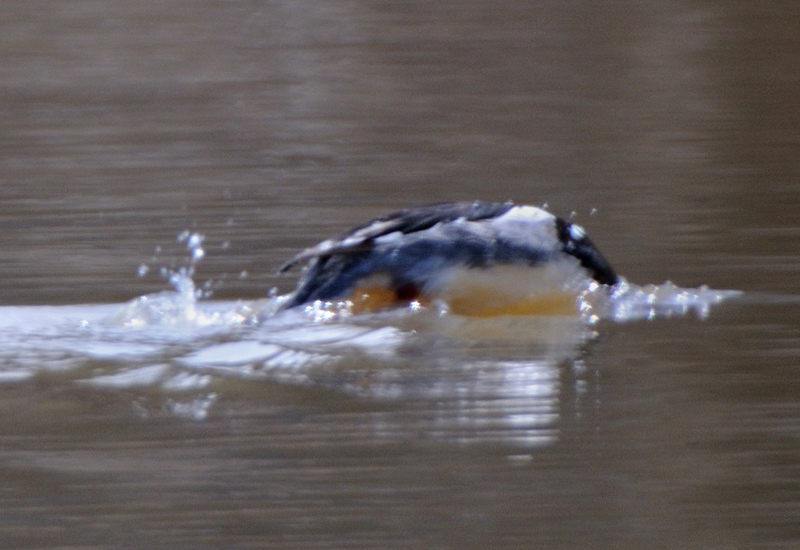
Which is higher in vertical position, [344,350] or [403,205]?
[403,205]

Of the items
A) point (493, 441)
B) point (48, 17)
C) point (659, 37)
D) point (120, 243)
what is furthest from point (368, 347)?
point (48, 17)

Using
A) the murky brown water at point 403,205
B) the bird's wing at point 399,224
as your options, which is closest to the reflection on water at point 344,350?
the murky brown water at point 403,205

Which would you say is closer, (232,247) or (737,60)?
(232,247)

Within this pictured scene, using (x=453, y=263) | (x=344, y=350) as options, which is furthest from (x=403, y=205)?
(x=344, y=350)

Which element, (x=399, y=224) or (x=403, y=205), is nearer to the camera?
(x=399, y=224)

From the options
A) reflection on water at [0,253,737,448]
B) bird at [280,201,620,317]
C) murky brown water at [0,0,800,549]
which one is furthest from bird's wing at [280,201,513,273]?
murky brown water at [0,0,800,549]

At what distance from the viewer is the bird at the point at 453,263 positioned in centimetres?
361

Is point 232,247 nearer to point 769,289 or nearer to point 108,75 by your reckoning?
point 769,289

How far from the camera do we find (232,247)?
4.41m

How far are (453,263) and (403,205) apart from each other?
126cm

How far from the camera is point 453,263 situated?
366 centimetres

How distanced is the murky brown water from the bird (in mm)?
212

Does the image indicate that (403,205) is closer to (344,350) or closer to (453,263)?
(453,263)

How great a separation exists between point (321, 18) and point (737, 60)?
8.68 ft
